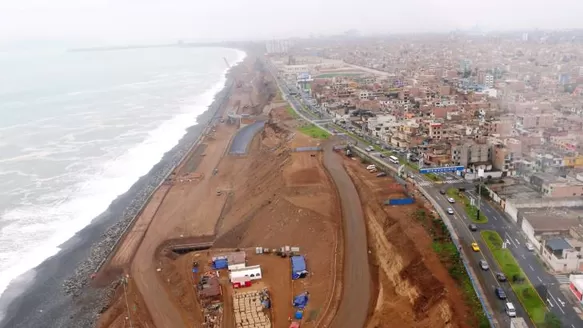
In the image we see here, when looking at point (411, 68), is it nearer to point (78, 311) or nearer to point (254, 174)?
point (254, 174)

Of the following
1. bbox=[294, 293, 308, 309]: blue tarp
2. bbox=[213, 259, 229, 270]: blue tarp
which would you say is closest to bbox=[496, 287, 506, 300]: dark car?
bbox=[294, 293, 308, 309]: blue tarp

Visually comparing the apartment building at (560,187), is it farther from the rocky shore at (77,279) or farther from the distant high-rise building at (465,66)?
the distant high-rise building at (465,66)

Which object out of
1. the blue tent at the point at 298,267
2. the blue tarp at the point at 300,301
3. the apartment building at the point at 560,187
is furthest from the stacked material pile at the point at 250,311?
the apartment building at the point at 560,187

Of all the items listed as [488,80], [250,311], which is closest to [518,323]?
[250,311]

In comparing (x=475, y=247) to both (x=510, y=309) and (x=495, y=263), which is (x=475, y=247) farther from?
(x=510, y=309)

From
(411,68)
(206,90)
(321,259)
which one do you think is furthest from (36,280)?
(411,68)

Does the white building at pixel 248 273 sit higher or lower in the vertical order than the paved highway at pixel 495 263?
lower

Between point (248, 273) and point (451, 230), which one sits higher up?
point (451, 230)
